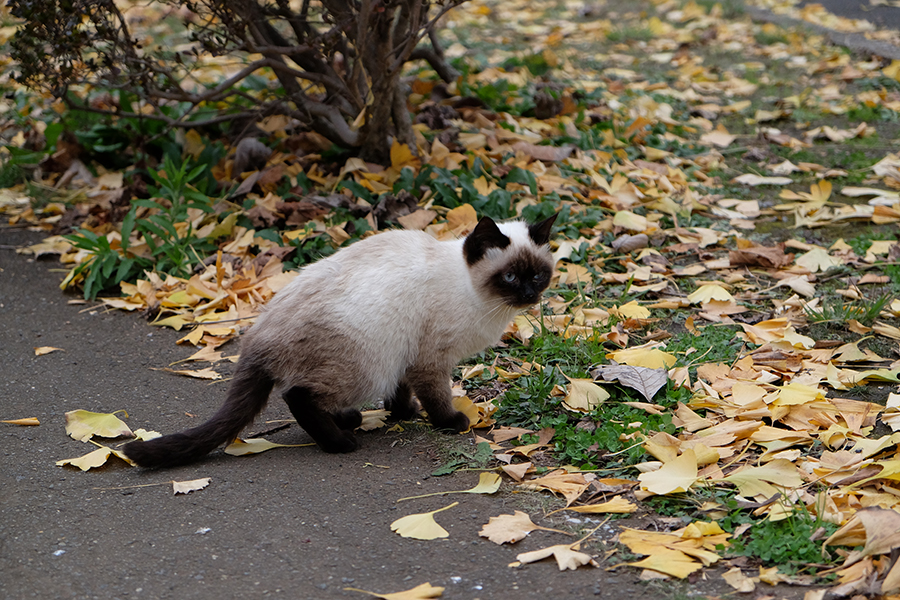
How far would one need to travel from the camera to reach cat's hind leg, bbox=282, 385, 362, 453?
3.26 m

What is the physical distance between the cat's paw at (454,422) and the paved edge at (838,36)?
7.04 metres

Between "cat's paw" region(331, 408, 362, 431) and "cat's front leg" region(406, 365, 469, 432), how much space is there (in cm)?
31

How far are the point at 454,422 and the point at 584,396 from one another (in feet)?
1.86

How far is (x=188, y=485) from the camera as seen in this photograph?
3.06 metres

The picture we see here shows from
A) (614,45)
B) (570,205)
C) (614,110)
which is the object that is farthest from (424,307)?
(614,45)

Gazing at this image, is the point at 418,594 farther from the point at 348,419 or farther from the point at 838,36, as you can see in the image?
the point at 838,36

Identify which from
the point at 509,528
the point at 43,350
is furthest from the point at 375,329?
the point at 43,350

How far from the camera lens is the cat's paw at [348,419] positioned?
3.49 metres

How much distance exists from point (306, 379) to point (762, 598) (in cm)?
183

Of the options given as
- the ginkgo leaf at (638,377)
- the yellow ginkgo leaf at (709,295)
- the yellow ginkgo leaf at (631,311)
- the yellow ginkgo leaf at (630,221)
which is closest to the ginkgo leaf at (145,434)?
the ginkgo leaf at (638,377)

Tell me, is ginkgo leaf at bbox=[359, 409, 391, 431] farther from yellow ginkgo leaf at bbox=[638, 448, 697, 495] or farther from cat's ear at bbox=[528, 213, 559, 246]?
yellow ginkgo leaf at bbox=[638, 448, 697, 495]

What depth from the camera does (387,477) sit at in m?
3.14

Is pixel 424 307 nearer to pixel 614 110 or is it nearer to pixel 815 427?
pixel 815 427

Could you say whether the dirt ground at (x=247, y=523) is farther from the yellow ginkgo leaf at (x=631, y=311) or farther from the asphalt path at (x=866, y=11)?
the asphalt path at (x=866, y=11)
